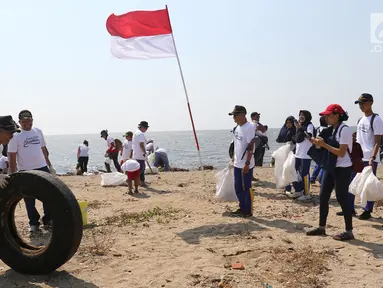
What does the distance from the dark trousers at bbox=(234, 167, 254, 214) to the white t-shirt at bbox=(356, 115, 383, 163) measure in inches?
79.8

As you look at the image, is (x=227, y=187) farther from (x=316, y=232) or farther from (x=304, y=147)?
(x=316, y=232)

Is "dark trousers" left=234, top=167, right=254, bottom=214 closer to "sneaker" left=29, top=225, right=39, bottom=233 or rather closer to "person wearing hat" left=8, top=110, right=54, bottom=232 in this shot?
"person wearing hat" left=8, top=110, right=54, bottom=232

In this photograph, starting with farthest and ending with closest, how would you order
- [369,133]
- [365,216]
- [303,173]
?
[303,173] < [365,216] < [369,133]

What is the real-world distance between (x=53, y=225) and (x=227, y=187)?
13.4 ft

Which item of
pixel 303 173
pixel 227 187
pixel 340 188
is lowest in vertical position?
pixel 227 187

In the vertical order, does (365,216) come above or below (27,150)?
below

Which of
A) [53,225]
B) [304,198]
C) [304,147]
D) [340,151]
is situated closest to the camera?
[53,225]

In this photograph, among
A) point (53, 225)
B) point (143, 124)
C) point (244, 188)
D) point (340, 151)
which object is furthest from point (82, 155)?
point (340, 151)

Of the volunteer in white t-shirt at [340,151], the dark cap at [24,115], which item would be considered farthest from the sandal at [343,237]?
the dark cap at [24,115]

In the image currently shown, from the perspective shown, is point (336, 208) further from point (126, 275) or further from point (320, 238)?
point (126, 275)

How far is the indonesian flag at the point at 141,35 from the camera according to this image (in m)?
9.31

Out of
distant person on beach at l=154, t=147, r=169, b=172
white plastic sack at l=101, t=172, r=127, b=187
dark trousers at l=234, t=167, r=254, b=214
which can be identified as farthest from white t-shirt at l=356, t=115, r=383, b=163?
distant person on beach at l=154, t=147, r=169, b=172

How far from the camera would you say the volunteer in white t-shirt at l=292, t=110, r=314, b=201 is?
27.0ft

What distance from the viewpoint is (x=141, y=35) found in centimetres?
934
